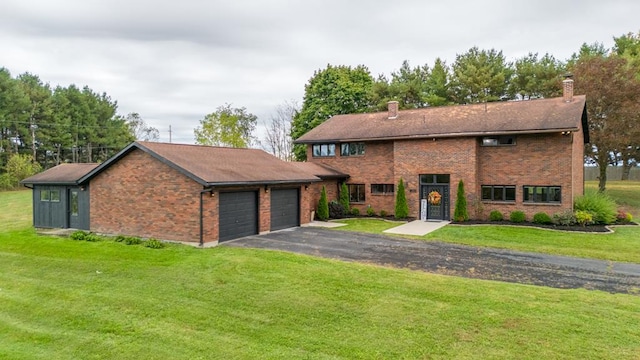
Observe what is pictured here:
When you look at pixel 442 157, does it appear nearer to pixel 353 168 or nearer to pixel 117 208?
pixel 353 168

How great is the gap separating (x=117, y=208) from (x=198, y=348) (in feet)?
38.5

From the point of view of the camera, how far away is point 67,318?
24.3ft

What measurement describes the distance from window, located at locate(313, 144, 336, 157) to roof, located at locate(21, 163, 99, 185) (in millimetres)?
12276

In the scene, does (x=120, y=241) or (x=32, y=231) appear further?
(x=32, y=231)

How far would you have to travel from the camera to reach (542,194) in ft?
61.3

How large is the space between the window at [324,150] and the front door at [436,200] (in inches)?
245

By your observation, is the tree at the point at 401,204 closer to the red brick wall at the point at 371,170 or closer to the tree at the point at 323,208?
the red brick wall at the point at 371,170

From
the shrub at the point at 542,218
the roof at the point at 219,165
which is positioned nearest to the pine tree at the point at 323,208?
the roof at the point at 219,165

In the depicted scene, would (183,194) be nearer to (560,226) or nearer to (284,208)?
(284,208)

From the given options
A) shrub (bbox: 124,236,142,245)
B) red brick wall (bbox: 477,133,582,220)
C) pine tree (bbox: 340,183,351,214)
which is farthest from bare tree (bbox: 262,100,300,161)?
shrub (bbox: 124,236,142,245)

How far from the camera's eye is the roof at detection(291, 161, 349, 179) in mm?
21719

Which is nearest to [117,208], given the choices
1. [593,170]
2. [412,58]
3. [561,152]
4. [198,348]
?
[198,348]

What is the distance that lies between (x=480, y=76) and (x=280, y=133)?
25.2m

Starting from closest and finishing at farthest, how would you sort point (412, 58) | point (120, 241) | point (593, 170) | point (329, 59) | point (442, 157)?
point (120, 241), point (442, 157), point (329, 59), point (412, 58), point (593, 170)
